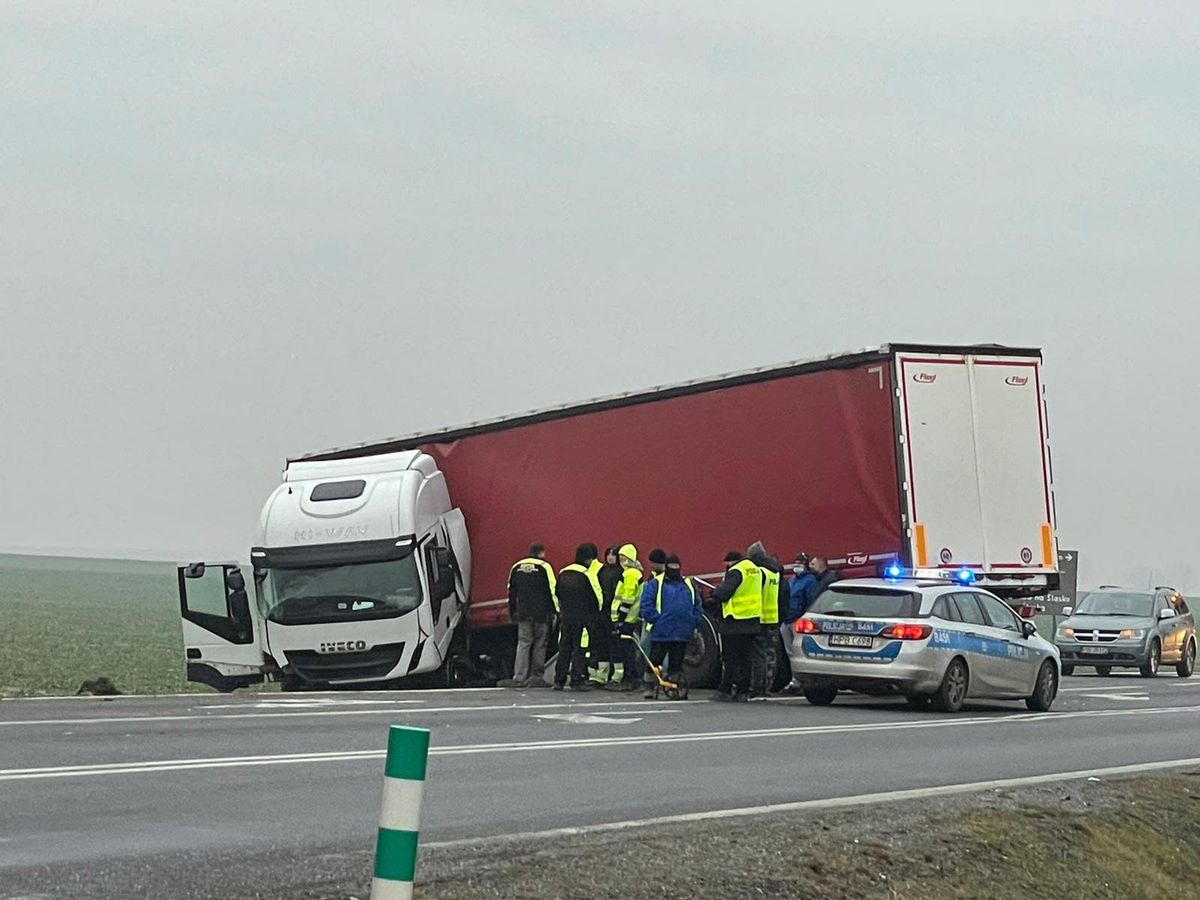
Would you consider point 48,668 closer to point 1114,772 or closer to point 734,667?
point 734,667

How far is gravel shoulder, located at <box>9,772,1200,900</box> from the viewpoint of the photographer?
8039mm

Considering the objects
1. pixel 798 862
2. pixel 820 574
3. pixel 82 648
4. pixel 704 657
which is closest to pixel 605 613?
pixel 704 657

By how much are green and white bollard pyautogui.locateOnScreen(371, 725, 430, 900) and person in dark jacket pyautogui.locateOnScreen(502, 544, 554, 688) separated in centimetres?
1863

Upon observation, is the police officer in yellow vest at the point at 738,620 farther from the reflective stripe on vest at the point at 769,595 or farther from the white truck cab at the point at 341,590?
the white truck cab at the point at 341,590

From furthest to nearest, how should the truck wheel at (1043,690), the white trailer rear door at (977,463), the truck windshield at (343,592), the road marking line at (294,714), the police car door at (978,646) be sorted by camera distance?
the truck windshield at (343,592)
the truck wheel at (1043,690)
the white trailer rear door at (977,463)
the police car door at (978,646)
the road marking line at (294,714)

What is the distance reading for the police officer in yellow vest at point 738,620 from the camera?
2205cm

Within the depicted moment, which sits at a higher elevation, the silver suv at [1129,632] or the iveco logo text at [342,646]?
the iveco logo text at [342,646]

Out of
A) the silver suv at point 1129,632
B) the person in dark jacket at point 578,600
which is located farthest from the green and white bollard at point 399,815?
the silver suv at point 1129,632

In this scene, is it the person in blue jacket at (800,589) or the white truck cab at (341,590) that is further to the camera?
the white truck cab at (341,590)

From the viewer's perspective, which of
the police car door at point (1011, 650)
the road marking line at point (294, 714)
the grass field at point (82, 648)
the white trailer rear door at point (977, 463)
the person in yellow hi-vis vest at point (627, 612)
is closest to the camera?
the road marking line at point (294, 714)

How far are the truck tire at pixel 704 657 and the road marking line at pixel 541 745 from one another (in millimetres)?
3831

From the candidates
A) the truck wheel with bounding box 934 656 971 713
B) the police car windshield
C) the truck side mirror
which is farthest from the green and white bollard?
the truck side mirror

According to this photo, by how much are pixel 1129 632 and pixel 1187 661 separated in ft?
7.47

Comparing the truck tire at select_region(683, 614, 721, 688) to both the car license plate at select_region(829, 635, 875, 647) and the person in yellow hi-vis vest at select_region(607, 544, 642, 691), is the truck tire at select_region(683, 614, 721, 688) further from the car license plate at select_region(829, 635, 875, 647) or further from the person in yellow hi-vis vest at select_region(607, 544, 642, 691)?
the car license plate at select_region(829, 635, 875, 647)
